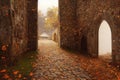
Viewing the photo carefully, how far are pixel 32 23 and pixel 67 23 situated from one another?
257 cm

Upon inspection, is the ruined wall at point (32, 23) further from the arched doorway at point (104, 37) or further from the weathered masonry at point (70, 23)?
the arched doorway at point (104, 37)

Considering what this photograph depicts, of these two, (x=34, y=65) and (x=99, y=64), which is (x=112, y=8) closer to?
(x=99, y=64)

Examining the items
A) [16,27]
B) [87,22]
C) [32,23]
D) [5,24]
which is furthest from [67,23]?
[5,24]

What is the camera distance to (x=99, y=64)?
842cm

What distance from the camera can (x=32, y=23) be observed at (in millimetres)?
10523

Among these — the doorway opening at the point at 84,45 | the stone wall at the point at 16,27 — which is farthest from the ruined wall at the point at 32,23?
the doorway opening at the point at 84,45

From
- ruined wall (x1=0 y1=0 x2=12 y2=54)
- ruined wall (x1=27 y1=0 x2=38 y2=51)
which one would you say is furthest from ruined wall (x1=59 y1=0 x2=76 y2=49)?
ruined wall (x1=0 y1=0 x2=12 y2=54)

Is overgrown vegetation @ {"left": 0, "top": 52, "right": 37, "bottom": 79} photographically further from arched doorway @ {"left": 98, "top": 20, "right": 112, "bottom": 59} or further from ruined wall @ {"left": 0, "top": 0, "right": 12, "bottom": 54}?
arched doorway @ {"left": 98, "top": 20, "right": 112, "bottom": 59}

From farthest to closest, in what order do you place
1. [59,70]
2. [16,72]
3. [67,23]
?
[67,23] < [59,70] < [16,72]

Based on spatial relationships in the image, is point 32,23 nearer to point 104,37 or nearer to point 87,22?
point 87,22

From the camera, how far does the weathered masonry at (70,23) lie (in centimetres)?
625

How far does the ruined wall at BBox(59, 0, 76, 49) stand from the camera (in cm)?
1145

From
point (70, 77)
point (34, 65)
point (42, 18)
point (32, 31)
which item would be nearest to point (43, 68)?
point (34, 65)

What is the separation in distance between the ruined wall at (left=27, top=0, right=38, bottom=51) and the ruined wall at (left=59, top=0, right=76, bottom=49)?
1.97m
